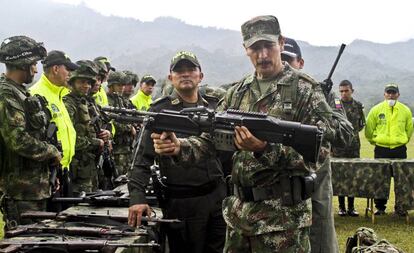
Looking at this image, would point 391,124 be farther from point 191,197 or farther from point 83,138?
point 191,197

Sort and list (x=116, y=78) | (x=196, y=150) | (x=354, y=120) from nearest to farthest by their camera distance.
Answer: (x=196, y=150)
(x=116, y=78)
(x=354, y=120)

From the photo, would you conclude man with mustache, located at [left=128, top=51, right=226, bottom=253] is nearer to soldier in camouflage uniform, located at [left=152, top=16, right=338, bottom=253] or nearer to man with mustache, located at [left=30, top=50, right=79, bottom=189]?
soldier in camouflage uniform, located at [left=152, top=16, right=338, bottom=253]

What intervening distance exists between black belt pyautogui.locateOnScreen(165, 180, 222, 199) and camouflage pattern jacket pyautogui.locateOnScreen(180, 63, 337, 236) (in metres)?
1.01

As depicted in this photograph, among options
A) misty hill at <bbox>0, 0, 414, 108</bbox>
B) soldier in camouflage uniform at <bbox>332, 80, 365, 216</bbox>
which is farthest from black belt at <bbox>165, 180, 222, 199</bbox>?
misty hill at <bbox>0, 0, 414, 108</bbox>

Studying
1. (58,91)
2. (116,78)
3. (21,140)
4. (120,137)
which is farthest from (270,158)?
(116,78)

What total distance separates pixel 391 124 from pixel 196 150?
21.8 ft

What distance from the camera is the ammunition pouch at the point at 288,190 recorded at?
10.4 ft

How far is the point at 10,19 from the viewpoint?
166125mm

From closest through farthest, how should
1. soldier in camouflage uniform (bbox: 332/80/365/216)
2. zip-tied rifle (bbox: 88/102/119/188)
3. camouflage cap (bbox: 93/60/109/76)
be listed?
zip-tied rifle (bbox: 88/102/119/188), camouflage cap (bbox: 93/60/109/76), soldier in camouflage uniform (bbox: 332/80/365/216)

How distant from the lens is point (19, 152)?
14.8ft

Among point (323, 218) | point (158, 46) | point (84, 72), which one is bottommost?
point (323, 218)

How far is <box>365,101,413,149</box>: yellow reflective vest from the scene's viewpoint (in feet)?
30.6

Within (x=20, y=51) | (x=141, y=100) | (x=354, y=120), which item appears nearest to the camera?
(x=20, y=51)

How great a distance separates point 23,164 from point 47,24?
17355cm
